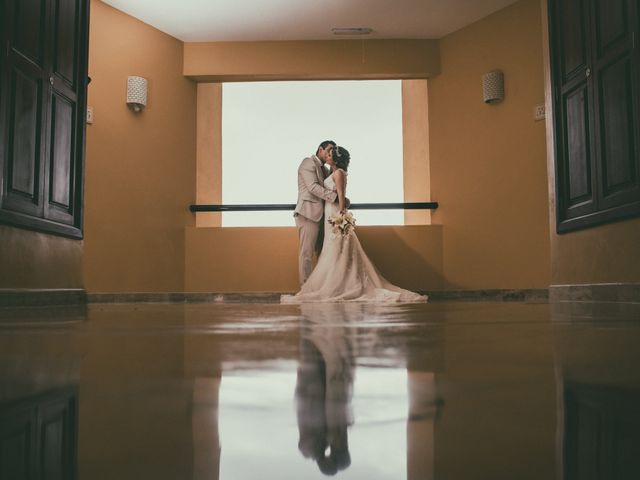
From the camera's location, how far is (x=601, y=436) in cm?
20

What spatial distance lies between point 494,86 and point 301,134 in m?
2.46

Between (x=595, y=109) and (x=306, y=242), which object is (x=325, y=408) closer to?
Result: (x=595, y=109)

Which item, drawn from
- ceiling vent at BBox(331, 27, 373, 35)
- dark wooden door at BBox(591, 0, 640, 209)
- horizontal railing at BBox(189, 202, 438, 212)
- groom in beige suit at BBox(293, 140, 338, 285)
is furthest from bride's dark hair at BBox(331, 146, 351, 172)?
dark wooden door at BBox(591, 0, 640, 209)

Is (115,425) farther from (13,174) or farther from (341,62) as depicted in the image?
(341,62)

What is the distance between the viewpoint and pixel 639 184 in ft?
8.78

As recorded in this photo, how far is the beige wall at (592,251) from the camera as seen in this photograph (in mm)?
2791

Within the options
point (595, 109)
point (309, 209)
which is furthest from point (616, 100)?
point (309, 209)

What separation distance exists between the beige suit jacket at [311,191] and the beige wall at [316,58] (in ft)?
4.34

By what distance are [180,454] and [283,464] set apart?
34 millimetres

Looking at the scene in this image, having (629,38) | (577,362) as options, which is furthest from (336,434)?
(629,38)

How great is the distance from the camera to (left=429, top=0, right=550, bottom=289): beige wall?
19.5 feet

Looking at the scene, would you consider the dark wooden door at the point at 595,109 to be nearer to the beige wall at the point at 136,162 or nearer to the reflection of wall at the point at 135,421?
the reflection of wall at the point at 135,421

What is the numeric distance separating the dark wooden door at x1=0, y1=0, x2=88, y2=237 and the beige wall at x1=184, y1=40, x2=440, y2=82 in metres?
3.50

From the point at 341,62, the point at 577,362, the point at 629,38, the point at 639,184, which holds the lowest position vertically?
the point at 577,362
